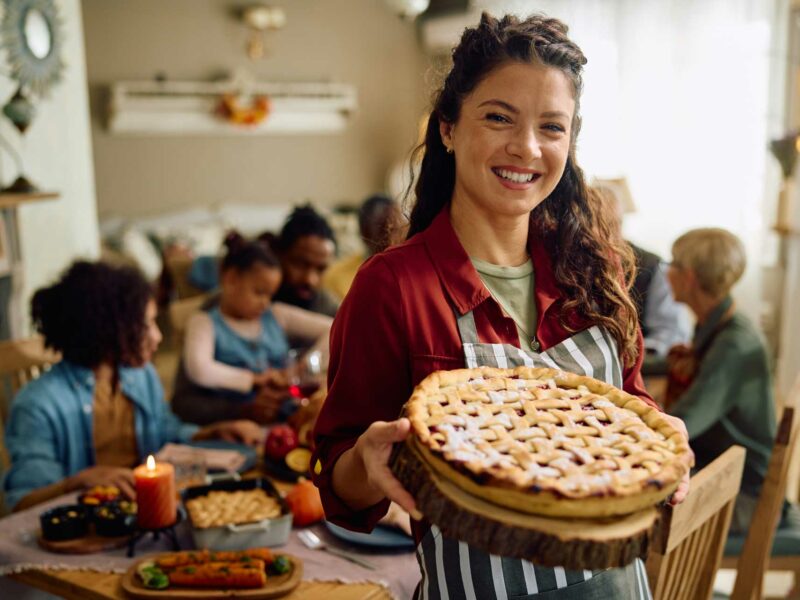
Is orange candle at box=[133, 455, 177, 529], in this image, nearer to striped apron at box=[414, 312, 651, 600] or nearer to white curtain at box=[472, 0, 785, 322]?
striped apron at box=[414, 312, 651, 600]

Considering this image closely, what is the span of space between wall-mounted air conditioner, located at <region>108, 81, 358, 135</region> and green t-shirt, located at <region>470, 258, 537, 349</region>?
5.58 metres

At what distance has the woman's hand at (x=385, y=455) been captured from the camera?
868 mm

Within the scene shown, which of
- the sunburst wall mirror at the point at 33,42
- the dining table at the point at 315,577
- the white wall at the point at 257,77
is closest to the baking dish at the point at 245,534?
the dining table at the point at 315,577

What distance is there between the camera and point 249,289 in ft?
8.52

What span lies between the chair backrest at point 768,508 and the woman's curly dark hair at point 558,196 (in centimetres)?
64

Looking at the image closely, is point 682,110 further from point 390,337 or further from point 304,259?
point 390,337

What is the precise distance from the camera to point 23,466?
180 centimetres

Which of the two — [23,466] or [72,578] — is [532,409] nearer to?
[72,578]

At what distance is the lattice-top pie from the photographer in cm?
79

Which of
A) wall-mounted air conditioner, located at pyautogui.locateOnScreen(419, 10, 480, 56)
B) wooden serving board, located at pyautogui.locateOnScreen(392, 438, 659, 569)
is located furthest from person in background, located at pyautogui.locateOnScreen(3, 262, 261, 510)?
wall-mounted air conditioner, located at pyautogui.locateOnScreen(419, 10, 480, 56)

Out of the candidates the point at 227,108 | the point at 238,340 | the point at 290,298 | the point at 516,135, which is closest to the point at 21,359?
Result: the point at 238,340

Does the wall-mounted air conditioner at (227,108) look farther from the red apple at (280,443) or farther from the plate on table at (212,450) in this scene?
the red apple at (280,443)

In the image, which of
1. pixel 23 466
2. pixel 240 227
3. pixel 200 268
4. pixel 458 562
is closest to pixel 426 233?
pixel 458 562

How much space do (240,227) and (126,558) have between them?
5.35 m
